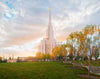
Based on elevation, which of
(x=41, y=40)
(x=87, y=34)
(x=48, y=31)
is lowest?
(x=87, y=34)

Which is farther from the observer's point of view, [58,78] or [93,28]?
[93,28]

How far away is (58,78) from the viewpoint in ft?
47.1

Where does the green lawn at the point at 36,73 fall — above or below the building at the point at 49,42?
below

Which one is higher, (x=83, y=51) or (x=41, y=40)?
(x=41, y=40)

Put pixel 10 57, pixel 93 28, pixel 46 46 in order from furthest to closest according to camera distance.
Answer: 1. pixel 46 46
2. pixel 10 57
3. pixel 93 28

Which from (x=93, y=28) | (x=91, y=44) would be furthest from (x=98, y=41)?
(x=93, y=28)

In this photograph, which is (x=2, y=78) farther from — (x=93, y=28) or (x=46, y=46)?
(x=46, y=46)

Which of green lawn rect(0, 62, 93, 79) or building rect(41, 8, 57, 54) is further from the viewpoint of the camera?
building rect(41, 8, 57, 54)

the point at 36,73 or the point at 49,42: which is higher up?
the point at 49,42

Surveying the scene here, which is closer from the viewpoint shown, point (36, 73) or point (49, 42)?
point (36, 73)

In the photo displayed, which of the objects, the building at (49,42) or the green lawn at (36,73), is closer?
the green lawn at (36,73)

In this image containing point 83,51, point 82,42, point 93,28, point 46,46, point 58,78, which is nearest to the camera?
point 58,78

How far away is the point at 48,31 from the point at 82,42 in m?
123

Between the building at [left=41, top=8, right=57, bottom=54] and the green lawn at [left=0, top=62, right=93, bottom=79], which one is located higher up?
the building at [left=41, top=8, right=57, bottom=54]
